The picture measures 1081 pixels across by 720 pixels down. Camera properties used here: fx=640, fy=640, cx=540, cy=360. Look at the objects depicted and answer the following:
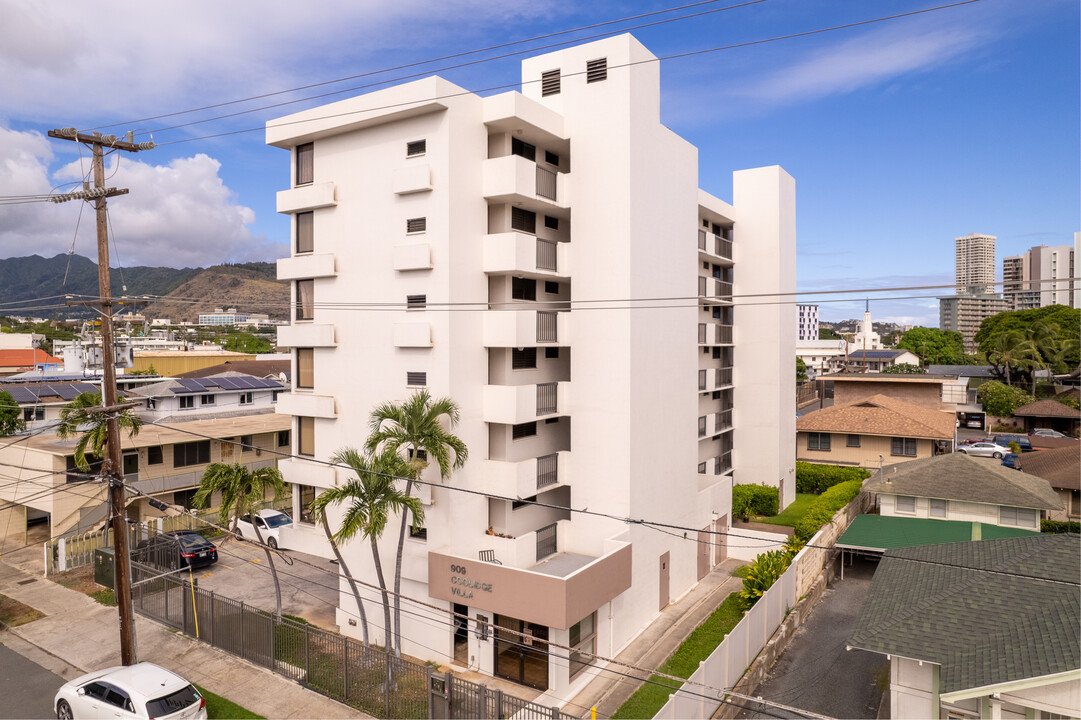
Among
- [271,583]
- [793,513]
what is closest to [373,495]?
[271,583]

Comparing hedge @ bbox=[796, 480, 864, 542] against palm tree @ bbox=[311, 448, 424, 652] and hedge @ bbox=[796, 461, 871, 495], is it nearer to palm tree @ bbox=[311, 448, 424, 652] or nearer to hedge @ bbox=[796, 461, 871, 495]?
hedge @ bbox=[796, 461, 871, 495]

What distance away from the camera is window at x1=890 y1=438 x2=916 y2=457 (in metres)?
43.2

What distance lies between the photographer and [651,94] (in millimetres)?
24031

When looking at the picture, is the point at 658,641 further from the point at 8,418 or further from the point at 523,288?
the point at 8,418

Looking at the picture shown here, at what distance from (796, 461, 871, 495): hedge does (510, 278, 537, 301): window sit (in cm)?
2677

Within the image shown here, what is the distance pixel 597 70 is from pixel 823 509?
2128 centimetres

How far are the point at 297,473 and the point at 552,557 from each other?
9.73 meters

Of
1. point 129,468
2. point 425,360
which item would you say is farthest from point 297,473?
point 129,468

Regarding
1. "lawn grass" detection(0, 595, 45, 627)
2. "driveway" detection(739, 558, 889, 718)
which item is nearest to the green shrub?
"driveway" detection(739, 558, 889, 718)

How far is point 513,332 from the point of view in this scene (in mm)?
21016

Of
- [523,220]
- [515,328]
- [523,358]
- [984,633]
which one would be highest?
[523,220]

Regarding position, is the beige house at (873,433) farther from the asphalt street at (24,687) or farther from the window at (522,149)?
the asphalt street at (24,687)

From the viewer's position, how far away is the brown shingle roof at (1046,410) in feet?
187

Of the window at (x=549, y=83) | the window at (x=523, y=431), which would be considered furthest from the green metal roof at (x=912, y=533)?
the window at (x=549, y=83)
